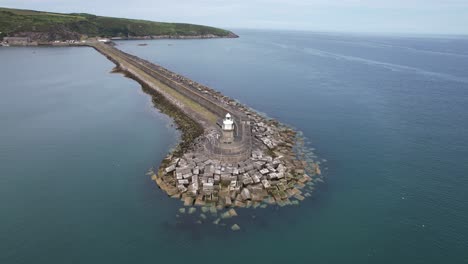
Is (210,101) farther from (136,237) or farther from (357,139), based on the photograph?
(136,237)

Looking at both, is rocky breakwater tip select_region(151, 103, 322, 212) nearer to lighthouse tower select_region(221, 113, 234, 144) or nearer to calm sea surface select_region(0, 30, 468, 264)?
calm sea surface select_region(0, 30, 468, 264)

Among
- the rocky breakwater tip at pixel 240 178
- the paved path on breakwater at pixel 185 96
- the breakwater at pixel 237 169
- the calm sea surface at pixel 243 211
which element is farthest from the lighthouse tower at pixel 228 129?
the paved path on breakwater at pixel 185 96

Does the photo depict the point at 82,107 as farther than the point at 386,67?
No

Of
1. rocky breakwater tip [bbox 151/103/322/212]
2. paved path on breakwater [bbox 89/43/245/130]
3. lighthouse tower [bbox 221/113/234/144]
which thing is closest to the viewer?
rocky breakwater tip [bbox 151/103/322/212]

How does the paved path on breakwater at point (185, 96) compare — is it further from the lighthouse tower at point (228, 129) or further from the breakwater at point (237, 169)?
the lighthouse tower at point (228, 129)

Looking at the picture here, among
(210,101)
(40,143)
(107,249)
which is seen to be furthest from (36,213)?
(210,101)

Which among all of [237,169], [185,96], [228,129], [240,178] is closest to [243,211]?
[240,178]

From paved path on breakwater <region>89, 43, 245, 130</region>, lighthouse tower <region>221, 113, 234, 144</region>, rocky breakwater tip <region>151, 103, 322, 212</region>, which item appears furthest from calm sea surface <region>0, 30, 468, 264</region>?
lighthouse tower <region>221, 113, 234, 144</region>
